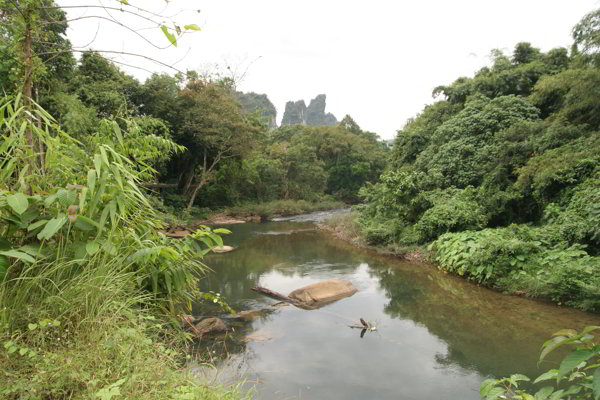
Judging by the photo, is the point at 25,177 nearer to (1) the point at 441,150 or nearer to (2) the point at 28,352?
(2) the point at 28,352

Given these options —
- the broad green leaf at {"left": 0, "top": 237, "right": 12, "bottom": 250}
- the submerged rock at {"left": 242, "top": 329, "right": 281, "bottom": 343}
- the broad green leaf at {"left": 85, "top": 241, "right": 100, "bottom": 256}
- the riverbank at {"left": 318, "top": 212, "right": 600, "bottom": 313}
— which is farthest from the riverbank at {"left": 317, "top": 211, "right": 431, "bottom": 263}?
the broad green leaf at {"left": 0, "top": 237, "right": 12, "bottom": 250}

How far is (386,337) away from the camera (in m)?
6.01

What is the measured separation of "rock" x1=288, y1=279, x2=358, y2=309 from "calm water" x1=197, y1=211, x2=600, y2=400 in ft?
0.69

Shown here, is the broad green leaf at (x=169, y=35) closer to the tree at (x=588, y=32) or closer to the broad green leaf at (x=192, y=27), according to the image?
the broad green leaf at (x=192, y=27)

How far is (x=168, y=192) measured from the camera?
67.4 ft

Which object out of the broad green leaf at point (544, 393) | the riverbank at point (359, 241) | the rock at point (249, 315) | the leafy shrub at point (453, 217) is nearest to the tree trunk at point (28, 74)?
the broad green leaf at point (544, 393)

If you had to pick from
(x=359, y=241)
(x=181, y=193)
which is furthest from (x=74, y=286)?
(x=181, y=193)

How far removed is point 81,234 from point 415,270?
359 inches

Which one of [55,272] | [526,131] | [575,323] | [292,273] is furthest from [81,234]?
[526,131]

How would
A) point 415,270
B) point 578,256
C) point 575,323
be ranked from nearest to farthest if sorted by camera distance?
point 575,323 → point 578,256 → point 415,270

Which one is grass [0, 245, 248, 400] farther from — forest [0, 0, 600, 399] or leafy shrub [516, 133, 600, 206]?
leafy shrub [516, 133, 600, 206]

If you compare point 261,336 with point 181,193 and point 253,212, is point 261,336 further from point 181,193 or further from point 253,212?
point 253,212

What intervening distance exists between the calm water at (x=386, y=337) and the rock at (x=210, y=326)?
25 cm

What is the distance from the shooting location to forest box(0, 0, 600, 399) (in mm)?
1882
